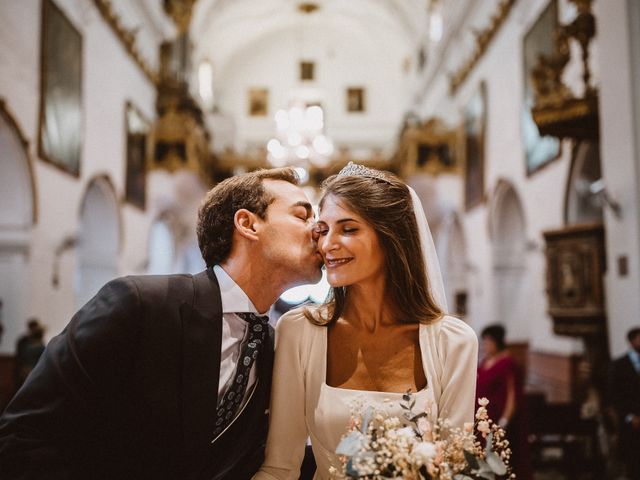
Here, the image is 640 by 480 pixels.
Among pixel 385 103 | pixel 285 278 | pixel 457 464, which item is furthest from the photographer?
pixel 385 103

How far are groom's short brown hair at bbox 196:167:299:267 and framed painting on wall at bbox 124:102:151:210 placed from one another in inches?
483

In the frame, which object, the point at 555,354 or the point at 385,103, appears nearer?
the point at 555,354

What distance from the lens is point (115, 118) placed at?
1377 cm

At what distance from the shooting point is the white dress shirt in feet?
8.21

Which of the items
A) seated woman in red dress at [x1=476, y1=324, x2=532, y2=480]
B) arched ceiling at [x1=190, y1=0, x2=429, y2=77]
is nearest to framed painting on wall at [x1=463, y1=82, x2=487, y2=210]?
arched ceiling at [x1=190, y1=0, x2=429, y2=77]

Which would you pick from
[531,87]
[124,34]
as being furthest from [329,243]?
[124,34]

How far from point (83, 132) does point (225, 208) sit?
10.2 m

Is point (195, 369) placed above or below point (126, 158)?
below

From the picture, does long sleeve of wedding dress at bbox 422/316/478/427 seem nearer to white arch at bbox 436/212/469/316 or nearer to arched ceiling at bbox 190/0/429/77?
white arch at bbox 436/212/469/316

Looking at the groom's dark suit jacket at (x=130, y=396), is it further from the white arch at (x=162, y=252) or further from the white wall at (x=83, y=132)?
the white arch at (x=162, y=252)

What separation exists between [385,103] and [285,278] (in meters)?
26.5

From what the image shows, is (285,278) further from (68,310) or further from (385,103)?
(385,103)


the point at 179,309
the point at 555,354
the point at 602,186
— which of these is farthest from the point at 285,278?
the point at 555,354

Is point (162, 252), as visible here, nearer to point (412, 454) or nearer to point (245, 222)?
point (245, 222)
